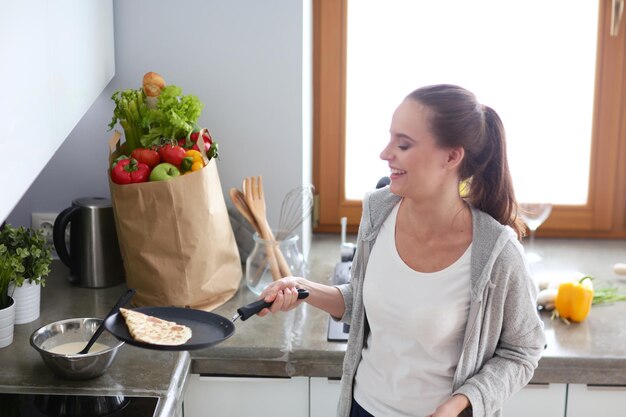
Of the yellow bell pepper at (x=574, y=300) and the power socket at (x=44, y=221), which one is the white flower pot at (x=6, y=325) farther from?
the yellow bell pepper at (x=574, y=300)

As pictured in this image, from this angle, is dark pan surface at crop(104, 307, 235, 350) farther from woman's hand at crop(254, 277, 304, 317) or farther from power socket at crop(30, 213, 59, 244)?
power socket at crop(30, 213, 59, 244)

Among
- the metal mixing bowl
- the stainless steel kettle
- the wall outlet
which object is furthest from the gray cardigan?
the wall outlet

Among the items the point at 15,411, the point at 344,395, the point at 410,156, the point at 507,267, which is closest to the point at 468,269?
the point at 507,267

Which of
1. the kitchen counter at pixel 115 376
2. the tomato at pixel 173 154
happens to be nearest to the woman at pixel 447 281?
the kitchen counter at pixel 115 376

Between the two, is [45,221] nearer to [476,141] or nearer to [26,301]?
[26,301]

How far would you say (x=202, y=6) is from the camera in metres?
2.14

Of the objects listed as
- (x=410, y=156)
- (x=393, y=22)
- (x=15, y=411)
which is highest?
(x=393, y=22)

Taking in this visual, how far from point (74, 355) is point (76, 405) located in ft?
0.29

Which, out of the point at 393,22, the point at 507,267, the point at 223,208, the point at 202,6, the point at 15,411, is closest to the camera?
the point at 507,267

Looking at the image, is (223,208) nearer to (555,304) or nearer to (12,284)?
(12,284)

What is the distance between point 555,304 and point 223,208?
0.80 meters

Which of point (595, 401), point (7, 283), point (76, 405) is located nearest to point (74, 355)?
point (76, 405)

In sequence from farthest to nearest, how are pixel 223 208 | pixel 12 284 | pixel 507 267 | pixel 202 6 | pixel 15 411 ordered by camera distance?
pixel 202 6 < pixel 223 208 < pixel 12 284 < pixel 15 411 < pixel 507 267

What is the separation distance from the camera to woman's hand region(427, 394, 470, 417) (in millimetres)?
1369
